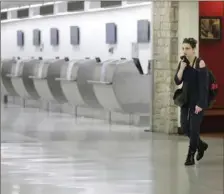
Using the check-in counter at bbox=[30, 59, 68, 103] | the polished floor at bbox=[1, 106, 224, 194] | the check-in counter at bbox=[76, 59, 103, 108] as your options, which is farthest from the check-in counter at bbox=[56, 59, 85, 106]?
the polished floor at bbox=[1, 106, 224, 194]

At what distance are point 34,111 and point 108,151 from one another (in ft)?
28.2

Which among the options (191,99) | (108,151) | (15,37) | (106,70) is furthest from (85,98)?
(15,37)

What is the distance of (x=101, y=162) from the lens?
859cm

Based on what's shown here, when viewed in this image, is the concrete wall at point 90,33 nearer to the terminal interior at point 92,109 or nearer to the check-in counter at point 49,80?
the terminal interior at point 92,109

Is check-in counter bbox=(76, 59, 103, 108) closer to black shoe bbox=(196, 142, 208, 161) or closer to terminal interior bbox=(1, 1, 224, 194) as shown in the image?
terminal interior bbox=(1, 1, 224, 194)

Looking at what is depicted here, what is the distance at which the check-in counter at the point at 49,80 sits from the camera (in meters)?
17.9

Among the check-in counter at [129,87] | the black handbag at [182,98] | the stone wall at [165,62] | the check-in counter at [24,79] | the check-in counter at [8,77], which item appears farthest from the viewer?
the check-in counter at [8,77]

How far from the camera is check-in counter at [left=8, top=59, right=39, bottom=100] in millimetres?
19672

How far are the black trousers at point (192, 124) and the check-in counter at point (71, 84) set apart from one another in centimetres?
806

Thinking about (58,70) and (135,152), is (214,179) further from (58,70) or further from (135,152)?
(58,70)

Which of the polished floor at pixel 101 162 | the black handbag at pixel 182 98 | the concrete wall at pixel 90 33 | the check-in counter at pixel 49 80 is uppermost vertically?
the concrete wall at pixel 90 33

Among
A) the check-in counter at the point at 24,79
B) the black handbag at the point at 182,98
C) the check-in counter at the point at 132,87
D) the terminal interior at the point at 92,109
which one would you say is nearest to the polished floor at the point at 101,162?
the terminal interior at the point at 92,109

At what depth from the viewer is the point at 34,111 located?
18.1 metres

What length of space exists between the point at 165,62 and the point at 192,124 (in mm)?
3828
